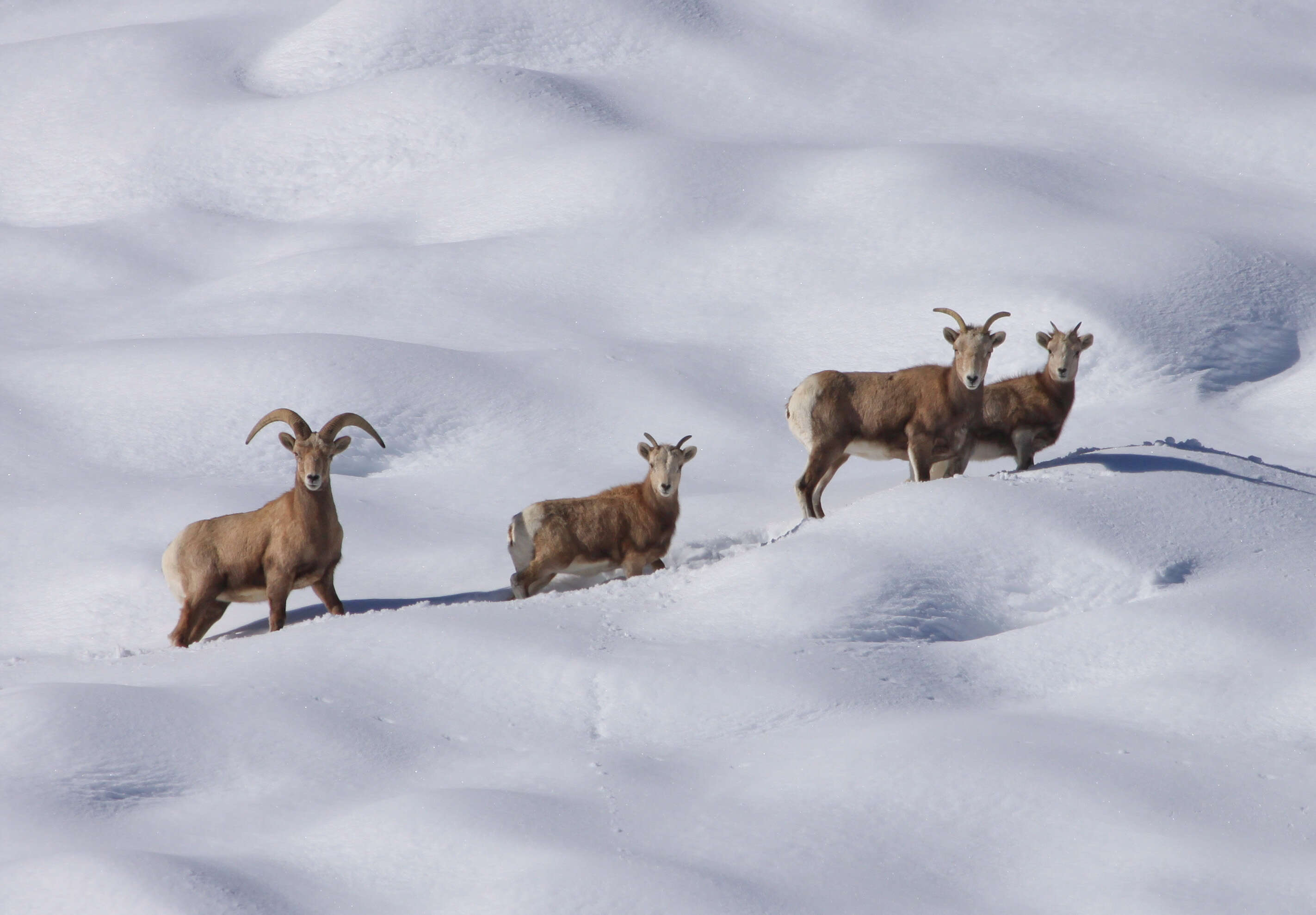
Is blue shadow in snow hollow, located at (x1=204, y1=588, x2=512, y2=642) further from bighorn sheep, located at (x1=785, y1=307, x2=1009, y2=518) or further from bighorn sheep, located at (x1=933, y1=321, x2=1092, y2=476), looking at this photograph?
bighorn sheep, located at (x1=933, y1=321, x2=1092, y2=476)

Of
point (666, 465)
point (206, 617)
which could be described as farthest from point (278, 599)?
point (666, 465)

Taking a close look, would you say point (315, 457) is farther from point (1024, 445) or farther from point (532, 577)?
point (1024, 445)

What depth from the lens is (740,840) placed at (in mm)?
8164

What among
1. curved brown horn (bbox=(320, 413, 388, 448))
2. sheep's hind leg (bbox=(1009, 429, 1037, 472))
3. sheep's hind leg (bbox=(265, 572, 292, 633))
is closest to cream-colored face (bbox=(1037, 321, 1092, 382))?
sheep's hind leg (bbox=(1009, 429, 1037, 472))

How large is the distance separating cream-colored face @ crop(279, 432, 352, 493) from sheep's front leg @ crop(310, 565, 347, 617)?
71 cm

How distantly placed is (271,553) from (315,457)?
Answer: 0.93m

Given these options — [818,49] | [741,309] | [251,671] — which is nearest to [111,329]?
[741,309]

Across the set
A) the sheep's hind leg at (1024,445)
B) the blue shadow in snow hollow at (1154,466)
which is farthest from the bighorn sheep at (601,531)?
the blue shadow in snow hollow at (1154,466)

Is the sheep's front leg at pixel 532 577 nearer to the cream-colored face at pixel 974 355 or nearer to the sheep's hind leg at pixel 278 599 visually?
the sheep's hind leg at pixel 278 599

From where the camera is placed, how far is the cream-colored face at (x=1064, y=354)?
43.5 feet

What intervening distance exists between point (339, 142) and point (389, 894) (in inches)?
741

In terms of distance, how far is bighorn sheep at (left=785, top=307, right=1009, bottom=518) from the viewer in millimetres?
13148

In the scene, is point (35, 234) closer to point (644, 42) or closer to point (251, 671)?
point (644, 42)

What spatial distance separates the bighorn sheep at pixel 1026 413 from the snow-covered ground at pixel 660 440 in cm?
50
